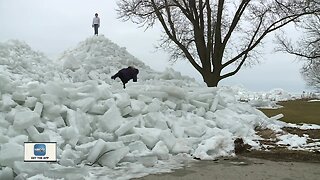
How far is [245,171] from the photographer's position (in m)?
7.17

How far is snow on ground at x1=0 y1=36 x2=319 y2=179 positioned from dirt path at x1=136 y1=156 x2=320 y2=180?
384mm

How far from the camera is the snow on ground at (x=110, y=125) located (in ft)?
23.3

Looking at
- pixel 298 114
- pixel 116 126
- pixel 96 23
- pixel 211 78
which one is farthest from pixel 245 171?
pixel 96 23

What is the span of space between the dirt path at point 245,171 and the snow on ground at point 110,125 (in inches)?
15.1

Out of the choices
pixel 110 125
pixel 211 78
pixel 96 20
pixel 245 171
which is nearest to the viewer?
pixel 245 171

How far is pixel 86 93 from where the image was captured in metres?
9.88

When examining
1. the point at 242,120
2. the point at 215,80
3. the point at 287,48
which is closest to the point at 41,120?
the point at 242,120

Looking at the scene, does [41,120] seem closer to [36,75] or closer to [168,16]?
[36,75]

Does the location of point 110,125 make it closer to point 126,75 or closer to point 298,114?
point 126,75

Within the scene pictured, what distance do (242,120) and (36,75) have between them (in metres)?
5.99

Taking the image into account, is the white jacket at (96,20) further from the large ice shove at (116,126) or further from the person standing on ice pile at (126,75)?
the large ice shove at (116,126)

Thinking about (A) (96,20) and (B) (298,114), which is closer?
(B) (298,114)

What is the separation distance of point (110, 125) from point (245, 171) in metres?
2.91

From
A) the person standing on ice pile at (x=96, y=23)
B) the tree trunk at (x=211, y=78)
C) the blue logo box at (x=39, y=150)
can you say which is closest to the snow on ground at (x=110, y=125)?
the blue logo box at (x=39, y=150)
